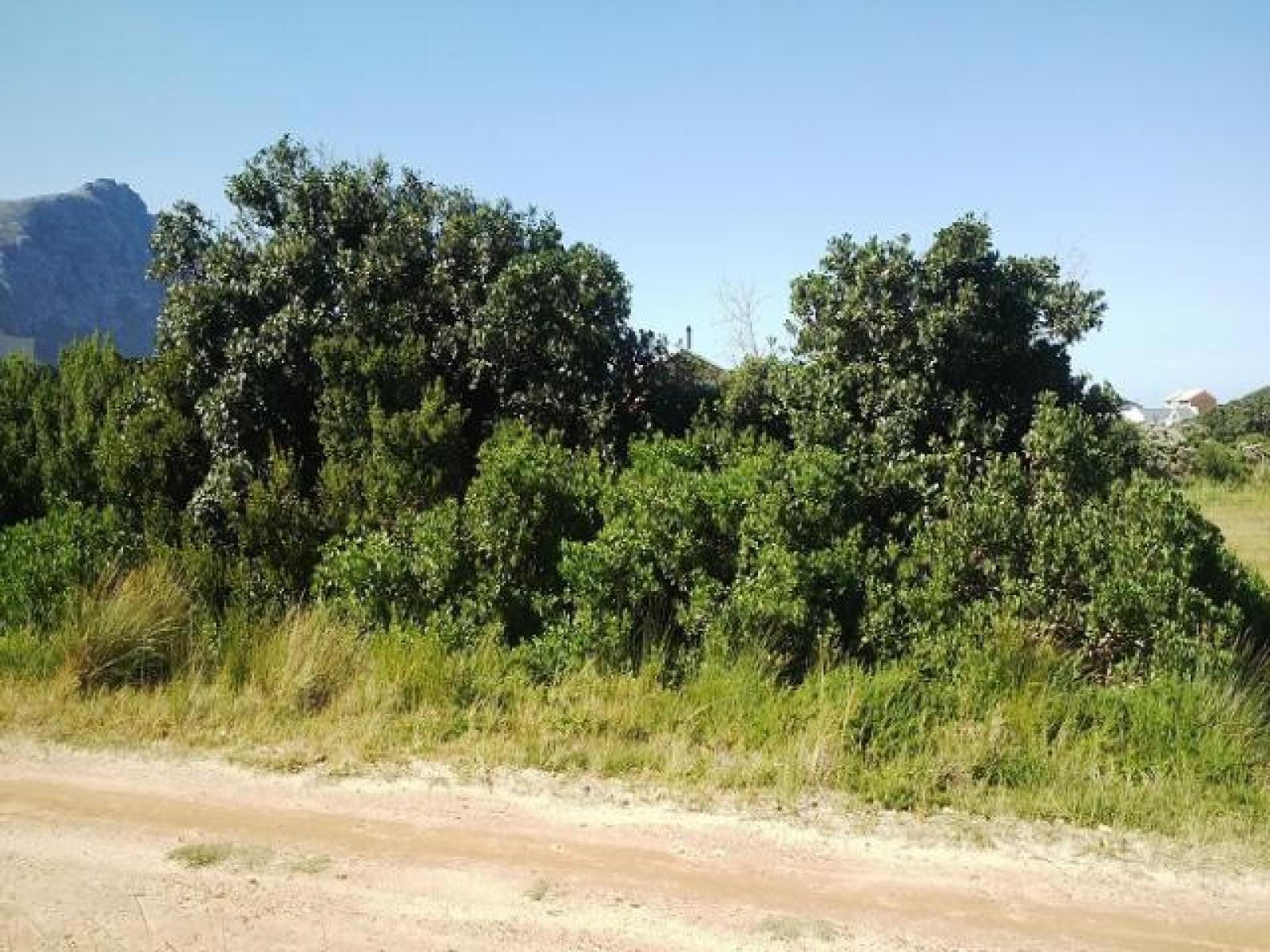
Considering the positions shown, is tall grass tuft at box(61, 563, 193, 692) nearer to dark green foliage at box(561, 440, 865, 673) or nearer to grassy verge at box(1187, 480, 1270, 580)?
dark green foliage at box(561, 440, 865, 673)

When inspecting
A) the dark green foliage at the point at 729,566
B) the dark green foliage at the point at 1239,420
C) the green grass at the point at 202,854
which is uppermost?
the dark green foliage at the point at 1239,420

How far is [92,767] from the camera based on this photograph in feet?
17.4

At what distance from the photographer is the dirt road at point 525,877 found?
3746 mm

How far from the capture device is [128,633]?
21.4 ft

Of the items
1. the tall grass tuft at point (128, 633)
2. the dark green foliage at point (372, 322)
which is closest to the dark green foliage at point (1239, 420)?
the dark green foliage at point (372, 322)

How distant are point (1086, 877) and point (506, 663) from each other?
137 inches

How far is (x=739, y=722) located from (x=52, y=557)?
5051mm

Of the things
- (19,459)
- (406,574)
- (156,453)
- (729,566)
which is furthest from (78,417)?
(729,566)

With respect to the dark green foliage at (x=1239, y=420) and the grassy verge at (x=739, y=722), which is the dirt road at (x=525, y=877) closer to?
the grassy verge at (x=739, y=722)

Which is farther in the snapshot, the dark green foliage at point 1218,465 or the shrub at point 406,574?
the dark green foliage at point 1218,465

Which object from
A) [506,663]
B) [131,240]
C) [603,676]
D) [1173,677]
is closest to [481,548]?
[506,663]

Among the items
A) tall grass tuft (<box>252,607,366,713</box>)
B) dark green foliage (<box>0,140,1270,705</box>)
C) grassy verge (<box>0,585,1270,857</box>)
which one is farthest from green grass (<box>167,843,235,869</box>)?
dark green foliage (<box>0,140,1270,705</box>)

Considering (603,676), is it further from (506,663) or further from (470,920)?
(470,920)

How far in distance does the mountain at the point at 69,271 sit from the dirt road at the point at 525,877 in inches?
2601
